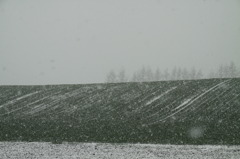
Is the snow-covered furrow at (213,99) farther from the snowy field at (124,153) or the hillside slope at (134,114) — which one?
the snowy field at (124,153)

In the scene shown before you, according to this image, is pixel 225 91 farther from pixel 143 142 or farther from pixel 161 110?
pixel 143 142

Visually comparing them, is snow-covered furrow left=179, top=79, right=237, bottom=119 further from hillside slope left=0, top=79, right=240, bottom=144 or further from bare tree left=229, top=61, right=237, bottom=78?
bare tree left=229, top=61, right=237, bottom=78

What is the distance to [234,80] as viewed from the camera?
24.0 meters

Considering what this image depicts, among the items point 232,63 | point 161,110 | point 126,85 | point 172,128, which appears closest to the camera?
point 172,128

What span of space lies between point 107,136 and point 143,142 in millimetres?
2024

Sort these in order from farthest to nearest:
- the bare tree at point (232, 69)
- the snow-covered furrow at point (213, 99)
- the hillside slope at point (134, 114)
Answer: the bare tree at point (232, 69)
the snow-covered furrow at point (213, 99)
the hillside slope at point (134, 114)

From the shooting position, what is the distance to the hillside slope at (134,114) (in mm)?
18891

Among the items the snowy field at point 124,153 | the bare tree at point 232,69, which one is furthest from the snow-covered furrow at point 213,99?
the bare tree at point 232,69

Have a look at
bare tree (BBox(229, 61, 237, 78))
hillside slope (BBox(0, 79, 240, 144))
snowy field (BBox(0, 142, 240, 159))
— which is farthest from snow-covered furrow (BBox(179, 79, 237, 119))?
bare tree (BBox(229, 61, 237, 78))

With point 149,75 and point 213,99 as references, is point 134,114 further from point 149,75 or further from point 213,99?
point 149,75

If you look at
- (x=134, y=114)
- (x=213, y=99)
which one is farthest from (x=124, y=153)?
(x=213, y=99)

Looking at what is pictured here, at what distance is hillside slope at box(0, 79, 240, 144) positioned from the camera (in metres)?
18.9

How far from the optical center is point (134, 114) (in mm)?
20781

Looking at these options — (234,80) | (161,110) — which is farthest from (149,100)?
(234,80)
